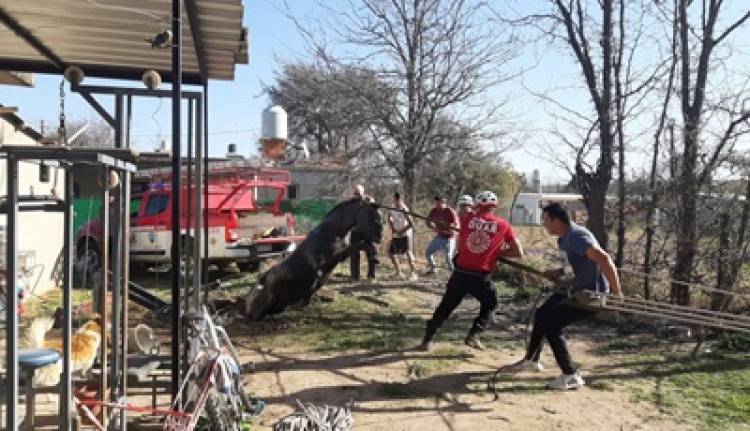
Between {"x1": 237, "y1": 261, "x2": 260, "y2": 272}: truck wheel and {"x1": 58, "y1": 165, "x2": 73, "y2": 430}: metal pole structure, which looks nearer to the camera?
{"x1": 58, "y1": 165, "x2": 73, "y2": 430}: metal pole structure

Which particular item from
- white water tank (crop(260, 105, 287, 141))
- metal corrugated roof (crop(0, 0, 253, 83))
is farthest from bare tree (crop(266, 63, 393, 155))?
metal corrugated roof (crop(0, 0, 253, 83))

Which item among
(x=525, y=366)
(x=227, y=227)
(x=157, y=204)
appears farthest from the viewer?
(x=157, y=204)

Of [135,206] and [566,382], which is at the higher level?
[135,206]

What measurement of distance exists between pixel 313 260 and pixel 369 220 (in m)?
0.86

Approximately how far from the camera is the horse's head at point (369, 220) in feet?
28.6

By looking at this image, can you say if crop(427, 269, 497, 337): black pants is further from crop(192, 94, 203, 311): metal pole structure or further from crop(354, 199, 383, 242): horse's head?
crop(192, 94, 203, 311): metal pole structure

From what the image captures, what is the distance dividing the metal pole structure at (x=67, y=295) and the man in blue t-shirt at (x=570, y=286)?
13.9 ft

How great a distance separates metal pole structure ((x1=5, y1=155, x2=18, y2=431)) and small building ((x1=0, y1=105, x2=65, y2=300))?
4.98m

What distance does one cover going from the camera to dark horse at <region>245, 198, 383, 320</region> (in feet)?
28.1

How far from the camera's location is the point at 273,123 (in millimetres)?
15039

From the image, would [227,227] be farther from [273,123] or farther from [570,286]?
[570,286]

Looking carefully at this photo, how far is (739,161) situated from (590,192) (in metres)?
2.29

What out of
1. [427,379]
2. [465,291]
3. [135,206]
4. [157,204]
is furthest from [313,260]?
[135,206]

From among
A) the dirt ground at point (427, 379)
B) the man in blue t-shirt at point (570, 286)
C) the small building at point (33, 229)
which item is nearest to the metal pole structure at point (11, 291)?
the dirt ground at point (427, 379)
